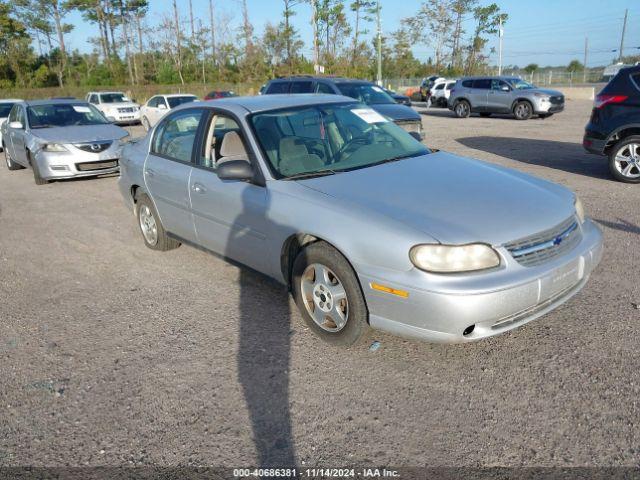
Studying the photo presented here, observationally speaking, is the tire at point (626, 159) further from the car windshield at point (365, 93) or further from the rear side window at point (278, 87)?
→ the rear side window at point (278, 87)

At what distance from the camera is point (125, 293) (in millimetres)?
4672

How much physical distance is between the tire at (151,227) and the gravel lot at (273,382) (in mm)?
453

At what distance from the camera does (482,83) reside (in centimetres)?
2206

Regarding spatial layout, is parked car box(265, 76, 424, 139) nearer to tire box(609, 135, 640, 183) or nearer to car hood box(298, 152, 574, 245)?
tire box(609, 135, 640, 183)

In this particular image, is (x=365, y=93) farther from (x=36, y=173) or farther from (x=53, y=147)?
(x=36, y=173)

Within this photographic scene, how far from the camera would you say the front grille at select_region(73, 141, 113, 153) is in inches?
377

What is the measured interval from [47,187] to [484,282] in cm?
939

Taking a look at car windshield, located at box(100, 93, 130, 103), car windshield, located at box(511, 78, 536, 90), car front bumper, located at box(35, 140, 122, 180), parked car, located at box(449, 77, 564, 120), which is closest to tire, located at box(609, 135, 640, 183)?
car front bumper, located at box(35, 140, 122, 180)

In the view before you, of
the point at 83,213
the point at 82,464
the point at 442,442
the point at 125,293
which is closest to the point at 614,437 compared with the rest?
the point at 442,442

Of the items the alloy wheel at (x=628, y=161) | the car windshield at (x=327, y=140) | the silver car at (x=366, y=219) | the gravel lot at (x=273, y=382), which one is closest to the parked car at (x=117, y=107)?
the gravel lot at (x=273, y=382)

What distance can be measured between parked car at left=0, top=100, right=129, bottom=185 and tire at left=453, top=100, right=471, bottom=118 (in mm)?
16386

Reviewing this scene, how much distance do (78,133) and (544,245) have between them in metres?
9.23

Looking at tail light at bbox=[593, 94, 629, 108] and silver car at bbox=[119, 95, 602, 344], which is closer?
silver car at bbox=[119, 95, 602, 344]

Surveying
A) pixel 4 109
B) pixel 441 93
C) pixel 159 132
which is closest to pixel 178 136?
pixel 159 132
